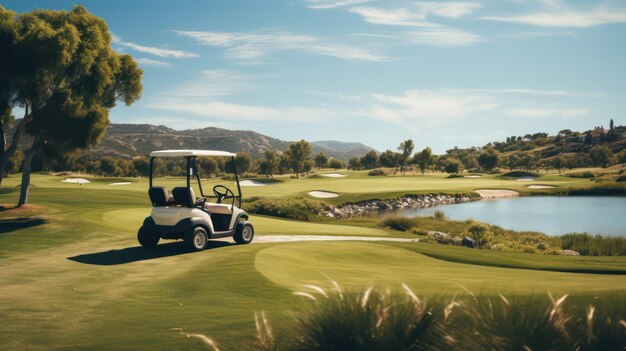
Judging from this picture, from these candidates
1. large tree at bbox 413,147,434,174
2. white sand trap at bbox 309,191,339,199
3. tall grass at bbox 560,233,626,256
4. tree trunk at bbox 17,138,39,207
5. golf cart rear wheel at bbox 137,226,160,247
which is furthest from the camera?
large tree at bbox 413,147,434,174

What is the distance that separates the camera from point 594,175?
95688mm

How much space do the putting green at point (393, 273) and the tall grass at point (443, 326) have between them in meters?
2.67

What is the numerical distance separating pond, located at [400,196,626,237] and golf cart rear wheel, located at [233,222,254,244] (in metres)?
24.2

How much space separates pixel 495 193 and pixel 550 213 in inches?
788

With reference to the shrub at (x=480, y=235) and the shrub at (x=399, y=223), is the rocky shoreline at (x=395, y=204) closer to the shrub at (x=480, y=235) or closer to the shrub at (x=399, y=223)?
the shrub at (x=399, y=223)

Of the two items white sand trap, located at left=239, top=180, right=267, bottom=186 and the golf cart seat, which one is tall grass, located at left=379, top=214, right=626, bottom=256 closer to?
the golf cart seat

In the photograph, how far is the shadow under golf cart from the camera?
1370 centimetres

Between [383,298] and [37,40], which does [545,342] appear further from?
[37,40]

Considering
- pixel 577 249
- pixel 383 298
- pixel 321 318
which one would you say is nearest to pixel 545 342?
pixel 383 298

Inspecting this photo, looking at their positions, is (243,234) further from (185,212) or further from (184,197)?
(184,197)

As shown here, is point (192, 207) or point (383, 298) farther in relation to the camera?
point (192, 207)

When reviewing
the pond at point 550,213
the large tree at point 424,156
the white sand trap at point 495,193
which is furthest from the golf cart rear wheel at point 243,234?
the large tree at point 424,156

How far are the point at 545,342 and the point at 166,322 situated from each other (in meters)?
5.53

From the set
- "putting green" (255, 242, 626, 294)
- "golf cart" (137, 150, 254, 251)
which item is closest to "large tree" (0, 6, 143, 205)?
"golf cart" (137, 150, 254, 251)
